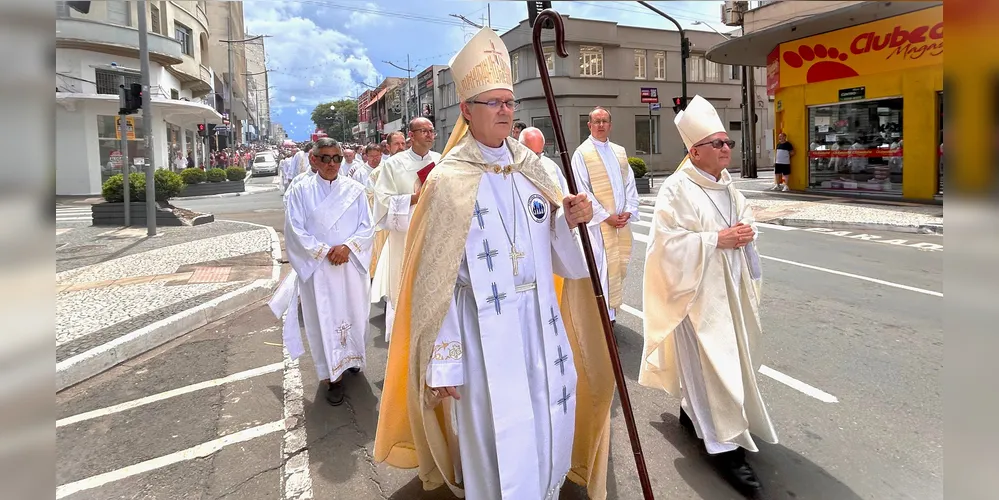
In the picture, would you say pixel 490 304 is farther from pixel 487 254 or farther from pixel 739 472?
pixel 739 472

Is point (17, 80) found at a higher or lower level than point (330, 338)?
higher

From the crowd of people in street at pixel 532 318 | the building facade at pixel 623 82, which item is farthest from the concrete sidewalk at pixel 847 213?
the building facade at pixel 623 82

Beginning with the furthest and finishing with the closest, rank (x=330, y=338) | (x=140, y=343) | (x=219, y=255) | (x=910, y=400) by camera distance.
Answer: (x=219, y=255) < (x=140, y=343) < (x=330, y=338) < (x=910, y=400)

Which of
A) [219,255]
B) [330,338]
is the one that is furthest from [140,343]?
[219,255]

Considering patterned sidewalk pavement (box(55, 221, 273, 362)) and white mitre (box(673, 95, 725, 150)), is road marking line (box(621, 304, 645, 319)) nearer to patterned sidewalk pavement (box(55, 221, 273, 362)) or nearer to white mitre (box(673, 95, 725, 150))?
white mitre (box(673, 95, 725, 150))

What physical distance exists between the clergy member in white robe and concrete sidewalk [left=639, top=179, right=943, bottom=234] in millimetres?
6186

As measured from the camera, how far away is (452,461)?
294cm

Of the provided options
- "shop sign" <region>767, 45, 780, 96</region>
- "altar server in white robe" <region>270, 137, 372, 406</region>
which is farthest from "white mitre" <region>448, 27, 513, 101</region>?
"shop sign" <region>767, 45, 780, 96</region>

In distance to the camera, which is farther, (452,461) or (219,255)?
(219,255)

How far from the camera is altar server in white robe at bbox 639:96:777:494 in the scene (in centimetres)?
312

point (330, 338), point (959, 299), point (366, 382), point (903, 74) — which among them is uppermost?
point (903, 74)

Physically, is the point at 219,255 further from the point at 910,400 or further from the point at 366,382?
the point at 910,400

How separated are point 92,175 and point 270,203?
8769 mm

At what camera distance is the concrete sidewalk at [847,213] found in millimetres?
11867
